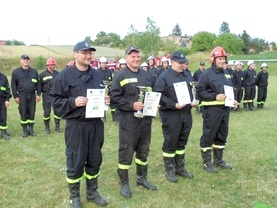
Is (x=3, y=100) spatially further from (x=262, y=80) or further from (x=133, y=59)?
(x=262, y=80)

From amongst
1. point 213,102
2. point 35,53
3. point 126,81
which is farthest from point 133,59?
point 35,53

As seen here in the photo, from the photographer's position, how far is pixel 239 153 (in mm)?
7105

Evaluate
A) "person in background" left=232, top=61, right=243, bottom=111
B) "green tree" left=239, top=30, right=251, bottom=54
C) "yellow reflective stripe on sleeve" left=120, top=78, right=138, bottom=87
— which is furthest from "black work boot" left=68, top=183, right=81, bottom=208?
"green tree" left=239, top=30, right=251, bottom=54

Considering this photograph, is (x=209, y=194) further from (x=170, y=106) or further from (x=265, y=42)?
(x=265, y=42)

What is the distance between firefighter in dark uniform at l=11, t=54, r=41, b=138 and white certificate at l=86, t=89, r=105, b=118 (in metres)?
5.31

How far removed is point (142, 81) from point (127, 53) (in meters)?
0.48

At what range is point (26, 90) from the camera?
888cm

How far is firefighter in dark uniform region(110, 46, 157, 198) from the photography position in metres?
4.78

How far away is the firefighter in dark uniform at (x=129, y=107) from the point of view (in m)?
4.78

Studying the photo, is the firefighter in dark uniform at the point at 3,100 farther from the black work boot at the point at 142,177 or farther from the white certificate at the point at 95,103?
the white certificate at the point at 95,103

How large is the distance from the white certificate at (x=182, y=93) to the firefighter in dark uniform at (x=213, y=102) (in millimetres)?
664

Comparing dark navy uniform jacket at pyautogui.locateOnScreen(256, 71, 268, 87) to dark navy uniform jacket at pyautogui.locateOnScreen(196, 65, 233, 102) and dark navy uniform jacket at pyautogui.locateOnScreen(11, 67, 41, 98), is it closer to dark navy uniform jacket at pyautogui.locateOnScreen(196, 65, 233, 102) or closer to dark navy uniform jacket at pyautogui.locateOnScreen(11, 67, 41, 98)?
dark navy uniform jacket at pyautogui.locateOnScreen(196, 65, 233, 102)

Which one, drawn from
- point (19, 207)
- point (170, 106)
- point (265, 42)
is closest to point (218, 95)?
point (170, 106)

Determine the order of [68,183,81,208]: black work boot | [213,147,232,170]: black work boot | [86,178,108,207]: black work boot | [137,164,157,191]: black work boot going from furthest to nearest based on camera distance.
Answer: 1. [213,147,232,170]: black work boot
2. [137,164,157,191]: black work boot
3. [86,178,108,207]: black work boot
4. [68,183,81,208]: black work boot
